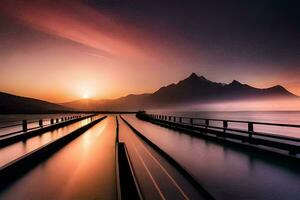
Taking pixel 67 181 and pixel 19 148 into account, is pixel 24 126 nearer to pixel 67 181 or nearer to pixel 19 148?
pixel 19 148

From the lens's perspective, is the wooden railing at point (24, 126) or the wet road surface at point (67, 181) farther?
the wooden railing at point (24, 126)

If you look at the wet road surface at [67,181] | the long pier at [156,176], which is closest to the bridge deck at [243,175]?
the long pier at [156,176]

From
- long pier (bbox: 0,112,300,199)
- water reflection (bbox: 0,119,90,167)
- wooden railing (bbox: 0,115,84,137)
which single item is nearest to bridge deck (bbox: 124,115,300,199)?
long pier (bbox: 0,112,300,199)

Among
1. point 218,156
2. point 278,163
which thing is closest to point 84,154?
point 218,156

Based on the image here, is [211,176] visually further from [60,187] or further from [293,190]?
[60,187]

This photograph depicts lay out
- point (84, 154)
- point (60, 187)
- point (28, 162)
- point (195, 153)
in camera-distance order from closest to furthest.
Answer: point (60, 187) < point (28, 162) < point (195, 153) < point (84, 154)

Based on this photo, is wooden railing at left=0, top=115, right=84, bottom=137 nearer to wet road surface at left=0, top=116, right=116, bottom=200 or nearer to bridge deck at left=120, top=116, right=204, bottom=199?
wet road surface at left=0, top=116, right=116, bottom=200

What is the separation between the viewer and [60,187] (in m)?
9.59

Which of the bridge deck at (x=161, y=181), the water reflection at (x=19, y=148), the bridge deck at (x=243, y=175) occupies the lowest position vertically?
the bridge deck at (x=161, y=181)

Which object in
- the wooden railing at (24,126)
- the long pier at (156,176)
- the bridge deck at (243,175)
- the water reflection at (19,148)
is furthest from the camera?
the wooden railing at (24,126)

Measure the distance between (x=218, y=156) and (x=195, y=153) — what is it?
1575 mm

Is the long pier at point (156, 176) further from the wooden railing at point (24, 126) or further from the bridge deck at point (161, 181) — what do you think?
the wooden railing at point (24, 126)

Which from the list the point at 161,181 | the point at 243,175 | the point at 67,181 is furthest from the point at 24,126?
the point at 243,175

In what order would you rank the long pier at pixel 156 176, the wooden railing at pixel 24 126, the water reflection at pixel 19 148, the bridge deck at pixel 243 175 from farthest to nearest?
the wooden railing at pixel 24 126 < the water reflection at pixel 19 148 < the long pier at pixel 156 176 < the bridge deck at pixel 243 175
